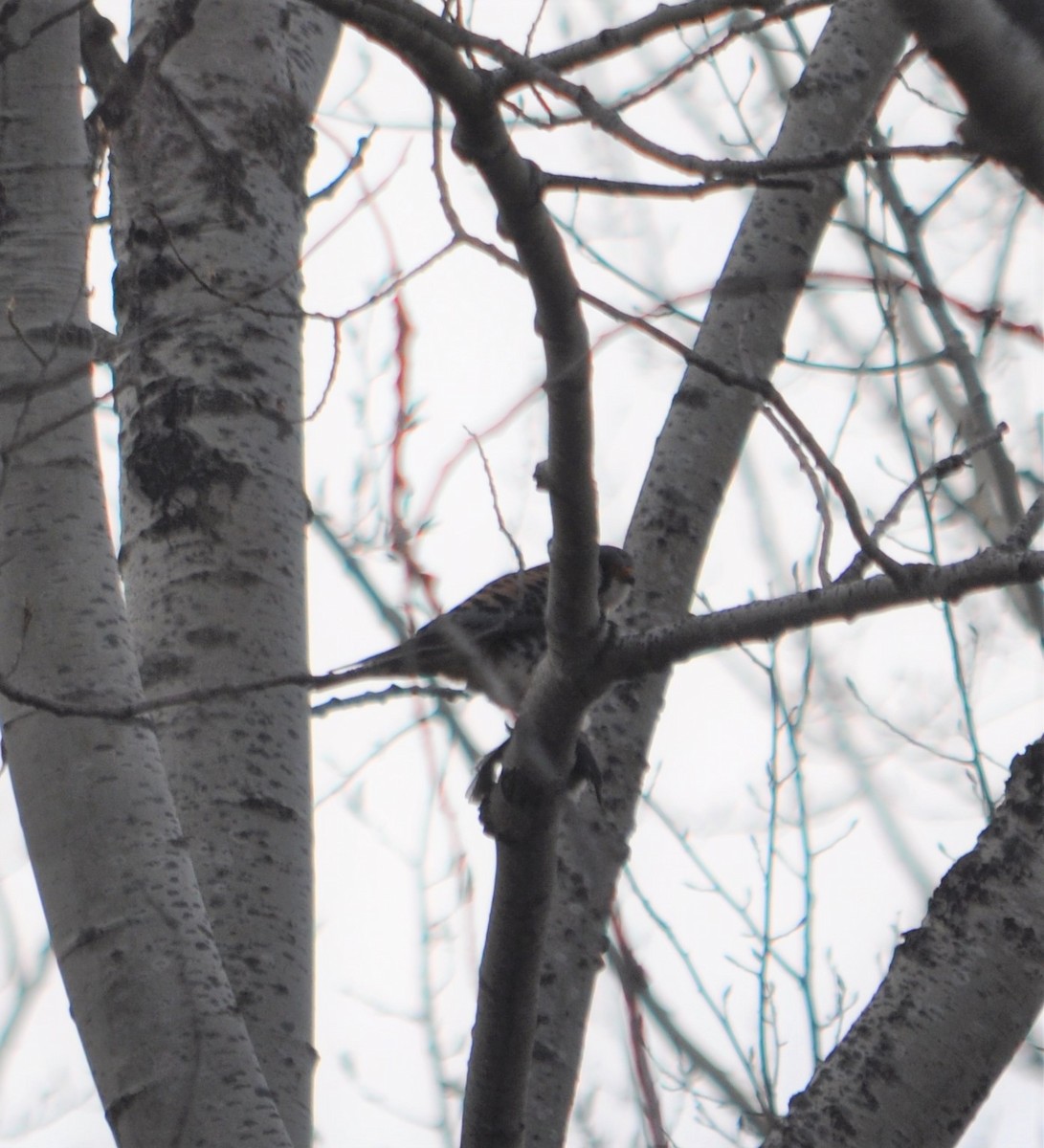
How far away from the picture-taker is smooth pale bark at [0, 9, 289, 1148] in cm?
196

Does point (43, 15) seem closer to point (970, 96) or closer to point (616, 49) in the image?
point (616, 49)

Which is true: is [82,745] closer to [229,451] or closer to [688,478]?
[229,451]

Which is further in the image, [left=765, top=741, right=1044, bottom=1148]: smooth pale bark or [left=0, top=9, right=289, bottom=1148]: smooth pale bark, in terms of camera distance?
[left=765, top=741, right=1044, bottom=1148]: smooth pale bark

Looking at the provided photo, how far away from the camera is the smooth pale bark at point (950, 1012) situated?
2285 mm

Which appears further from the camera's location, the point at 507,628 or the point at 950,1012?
the point at 507,628

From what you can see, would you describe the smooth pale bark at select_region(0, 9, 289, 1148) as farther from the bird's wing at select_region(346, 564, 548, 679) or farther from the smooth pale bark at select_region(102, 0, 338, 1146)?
the bird's wing at select_region(346, 564, 548, 679)

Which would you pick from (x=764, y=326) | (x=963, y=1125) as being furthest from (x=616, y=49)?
(x=764, y=326)

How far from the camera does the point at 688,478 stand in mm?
3471

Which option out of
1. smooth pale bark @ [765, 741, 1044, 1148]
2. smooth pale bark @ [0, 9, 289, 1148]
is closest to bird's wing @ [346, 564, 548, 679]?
smooth pale bark @ [0, 9, 289, 1148]

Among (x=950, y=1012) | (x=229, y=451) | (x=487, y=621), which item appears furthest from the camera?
(x=487, y=621)

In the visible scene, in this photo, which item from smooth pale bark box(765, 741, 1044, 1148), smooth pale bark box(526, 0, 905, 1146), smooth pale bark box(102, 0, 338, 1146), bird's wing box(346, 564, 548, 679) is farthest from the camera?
bird's wing box(346, 564, 548, 679)

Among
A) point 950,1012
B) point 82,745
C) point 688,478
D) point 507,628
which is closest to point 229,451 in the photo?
point 82,745

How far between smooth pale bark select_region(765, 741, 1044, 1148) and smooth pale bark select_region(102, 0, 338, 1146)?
845 millimetres

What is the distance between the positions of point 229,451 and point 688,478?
1.15 meters
